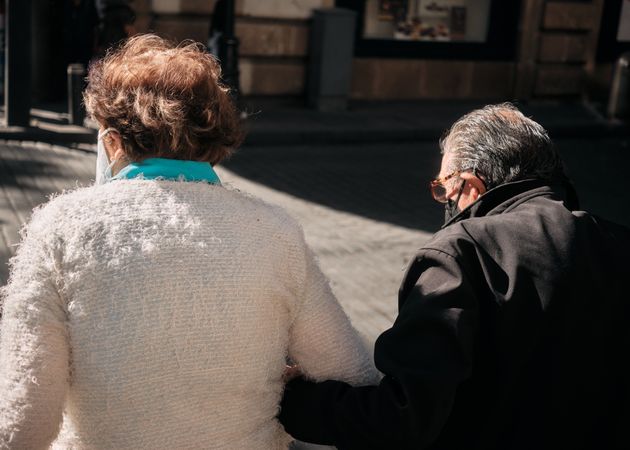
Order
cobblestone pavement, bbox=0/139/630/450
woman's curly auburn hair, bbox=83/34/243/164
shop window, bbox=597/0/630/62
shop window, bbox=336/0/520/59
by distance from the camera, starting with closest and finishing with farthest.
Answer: woman's curly auburn hair, bbox=83/34/243/164
cobblestone pavement, bbox=0/139/630/450
shop window, bbox=336/0/520/59
shop window, bbox=597/0/630/62

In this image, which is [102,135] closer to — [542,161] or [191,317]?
[191,317]

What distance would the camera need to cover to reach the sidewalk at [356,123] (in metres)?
10.2

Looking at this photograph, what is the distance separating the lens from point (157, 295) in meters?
1.84

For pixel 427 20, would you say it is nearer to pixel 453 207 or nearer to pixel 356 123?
pixel 356 123

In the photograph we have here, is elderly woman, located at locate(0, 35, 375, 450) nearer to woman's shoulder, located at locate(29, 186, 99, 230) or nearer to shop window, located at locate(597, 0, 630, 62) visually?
woman's shoulder, located at locate(29, 186, 99, 230)

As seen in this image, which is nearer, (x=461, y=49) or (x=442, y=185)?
(x=442, y=185)

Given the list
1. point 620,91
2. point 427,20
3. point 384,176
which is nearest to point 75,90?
point 384,176

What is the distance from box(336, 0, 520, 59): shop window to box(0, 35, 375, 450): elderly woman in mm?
Result: 11960

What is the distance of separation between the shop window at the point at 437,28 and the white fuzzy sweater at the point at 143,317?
1205 cm

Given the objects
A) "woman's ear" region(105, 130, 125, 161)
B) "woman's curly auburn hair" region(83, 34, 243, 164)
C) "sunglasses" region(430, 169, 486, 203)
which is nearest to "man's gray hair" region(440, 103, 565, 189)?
"sunglasses" region(430, 169, 486, 203)

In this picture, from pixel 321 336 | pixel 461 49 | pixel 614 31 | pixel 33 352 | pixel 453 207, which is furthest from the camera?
pixel 614 31

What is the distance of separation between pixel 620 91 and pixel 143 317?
13.1 m

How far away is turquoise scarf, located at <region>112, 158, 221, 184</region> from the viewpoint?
6.40 ft

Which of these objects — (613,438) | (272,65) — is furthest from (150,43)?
(272,65)
